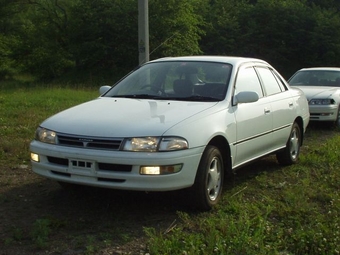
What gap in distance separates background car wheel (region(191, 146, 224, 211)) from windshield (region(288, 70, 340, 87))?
7777 millimetres

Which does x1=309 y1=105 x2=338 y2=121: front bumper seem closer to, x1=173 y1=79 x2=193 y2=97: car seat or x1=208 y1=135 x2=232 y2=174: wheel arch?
x1=173 y1=79 x2=193 y2=97: car seat

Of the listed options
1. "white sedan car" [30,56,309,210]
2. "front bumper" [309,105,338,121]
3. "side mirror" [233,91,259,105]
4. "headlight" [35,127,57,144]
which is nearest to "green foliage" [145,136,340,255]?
"white sedan car" [30,56,309,210]

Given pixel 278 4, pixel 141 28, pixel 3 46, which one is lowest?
pixel 3 46

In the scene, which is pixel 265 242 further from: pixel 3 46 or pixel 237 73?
pixel 3 46

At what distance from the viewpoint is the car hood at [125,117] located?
476cm

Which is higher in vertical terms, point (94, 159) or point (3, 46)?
point (94, 159)

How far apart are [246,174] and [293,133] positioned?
1.02 meters

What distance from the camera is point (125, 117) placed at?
504cm

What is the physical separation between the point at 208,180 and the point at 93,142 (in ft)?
3.86

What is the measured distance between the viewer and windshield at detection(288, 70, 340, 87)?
1252cm

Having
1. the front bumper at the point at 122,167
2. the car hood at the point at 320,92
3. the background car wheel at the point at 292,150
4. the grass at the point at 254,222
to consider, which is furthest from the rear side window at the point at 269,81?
the car hood at the point at 320,92

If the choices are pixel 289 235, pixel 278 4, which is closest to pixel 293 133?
pixel 289 235

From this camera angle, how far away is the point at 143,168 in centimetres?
462

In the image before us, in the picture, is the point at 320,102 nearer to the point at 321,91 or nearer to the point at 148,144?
the point at 321,91
